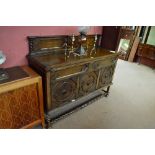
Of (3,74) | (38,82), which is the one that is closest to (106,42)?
(38,82)

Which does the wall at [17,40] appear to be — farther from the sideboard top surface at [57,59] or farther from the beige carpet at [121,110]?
the beige carpet at [121,110]

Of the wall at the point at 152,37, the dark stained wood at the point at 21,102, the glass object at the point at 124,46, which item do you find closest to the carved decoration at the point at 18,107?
the dark stained wood at the point at 21,102

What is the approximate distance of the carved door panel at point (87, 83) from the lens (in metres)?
1.65

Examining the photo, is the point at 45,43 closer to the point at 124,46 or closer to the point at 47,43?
the point at 47,43

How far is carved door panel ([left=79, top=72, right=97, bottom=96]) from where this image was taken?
165 cm

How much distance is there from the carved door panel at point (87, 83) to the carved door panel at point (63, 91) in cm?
11

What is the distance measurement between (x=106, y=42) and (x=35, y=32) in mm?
1212

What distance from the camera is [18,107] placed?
1233mm

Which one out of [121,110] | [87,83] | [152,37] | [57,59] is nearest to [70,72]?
[57,59]

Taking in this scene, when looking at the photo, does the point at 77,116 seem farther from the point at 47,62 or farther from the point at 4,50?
the point at 4,50

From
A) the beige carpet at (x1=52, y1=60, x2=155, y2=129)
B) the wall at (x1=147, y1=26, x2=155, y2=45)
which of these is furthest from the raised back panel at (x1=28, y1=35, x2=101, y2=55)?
the wall at (x1=147, y1=26, x2=155, y2=45)

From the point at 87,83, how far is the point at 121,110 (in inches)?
26.1

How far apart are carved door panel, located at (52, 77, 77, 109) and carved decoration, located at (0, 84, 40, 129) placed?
0.65ft
